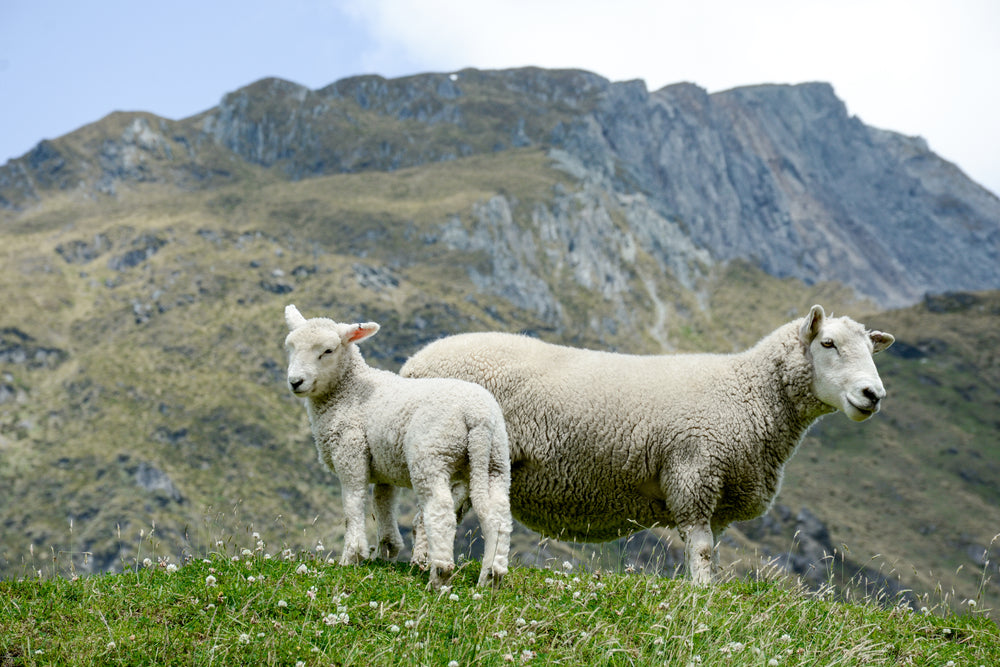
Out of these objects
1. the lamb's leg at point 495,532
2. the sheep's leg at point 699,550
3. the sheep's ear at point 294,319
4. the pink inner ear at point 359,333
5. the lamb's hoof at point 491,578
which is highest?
the sheep's ear at point 294,319

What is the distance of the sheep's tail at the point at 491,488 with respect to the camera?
7598mm

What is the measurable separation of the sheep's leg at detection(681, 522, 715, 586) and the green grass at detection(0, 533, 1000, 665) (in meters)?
0.77

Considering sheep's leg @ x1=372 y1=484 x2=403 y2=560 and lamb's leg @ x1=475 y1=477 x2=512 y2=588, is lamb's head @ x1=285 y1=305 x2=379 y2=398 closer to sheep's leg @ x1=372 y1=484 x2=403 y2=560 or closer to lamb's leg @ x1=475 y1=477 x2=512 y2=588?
sheep's leg @ x1=372 y1=484 x2=403 y2=560

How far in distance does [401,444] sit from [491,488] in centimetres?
108

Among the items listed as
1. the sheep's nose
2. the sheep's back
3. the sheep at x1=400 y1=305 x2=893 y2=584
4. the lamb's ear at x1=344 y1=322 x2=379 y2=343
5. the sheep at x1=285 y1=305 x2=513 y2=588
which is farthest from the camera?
the sheep's back

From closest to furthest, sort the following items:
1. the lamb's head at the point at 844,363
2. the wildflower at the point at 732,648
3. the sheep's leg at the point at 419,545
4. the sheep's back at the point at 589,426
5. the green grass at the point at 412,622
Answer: the green grass at the point at 412,622 → the wildflower at the point at 732,648 → the sheep's leg at the point at 419,545 → the lamb's head at the point at 844,363 → the sheep's back at the point at 589,426

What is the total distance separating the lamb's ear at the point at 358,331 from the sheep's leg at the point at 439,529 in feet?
7.71

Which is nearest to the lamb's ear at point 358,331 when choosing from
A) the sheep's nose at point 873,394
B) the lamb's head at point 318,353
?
the lamb's head at point 318,353

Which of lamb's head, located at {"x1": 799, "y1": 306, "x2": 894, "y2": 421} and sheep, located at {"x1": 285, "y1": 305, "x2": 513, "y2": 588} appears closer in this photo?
sheep, located at {"x1": 285, "y1": 305, "x2": 513, "y2": 588}

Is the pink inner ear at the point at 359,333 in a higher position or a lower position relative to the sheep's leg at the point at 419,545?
higher

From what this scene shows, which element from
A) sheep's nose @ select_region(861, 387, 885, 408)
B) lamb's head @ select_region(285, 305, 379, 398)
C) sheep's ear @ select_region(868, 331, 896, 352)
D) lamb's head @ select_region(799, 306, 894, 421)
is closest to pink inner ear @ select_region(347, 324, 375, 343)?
lamb's head @ select_region(285, 305, 379, 398)

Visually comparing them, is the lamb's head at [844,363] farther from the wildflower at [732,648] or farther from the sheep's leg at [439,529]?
the sheep's leg at [439,529]

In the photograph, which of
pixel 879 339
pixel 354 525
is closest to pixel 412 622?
pixel 354 525

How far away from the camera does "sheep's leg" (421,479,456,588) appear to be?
7.40m
